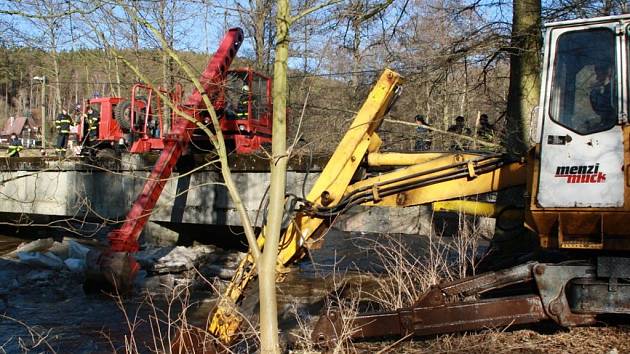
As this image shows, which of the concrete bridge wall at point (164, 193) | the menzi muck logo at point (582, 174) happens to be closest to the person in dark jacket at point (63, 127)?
the concrete bridge wall at point (164, 193)

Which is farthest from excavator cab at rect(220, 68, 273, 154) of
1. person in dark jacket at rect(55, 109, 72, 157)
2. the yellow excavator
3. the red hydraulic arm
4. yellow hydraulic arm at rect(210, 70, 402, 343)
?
the yellow excavator

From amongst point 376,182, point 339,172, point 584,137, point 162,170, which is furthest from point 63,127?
point 584,137

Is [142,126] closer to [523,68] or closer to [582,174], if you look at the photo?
[523,68]

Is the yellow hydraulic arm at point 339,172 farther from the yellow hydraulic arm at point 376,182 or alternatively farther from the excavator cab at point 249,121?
the excavator cab at point 249,121

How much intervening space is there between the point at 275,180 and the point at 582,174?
2525mm

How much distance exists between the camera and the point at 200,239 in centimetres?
1510

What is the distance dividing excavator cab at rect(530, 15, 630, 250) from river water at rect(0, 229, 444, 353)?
2.67 meters

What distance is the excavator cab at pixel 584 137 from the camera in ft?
16.7

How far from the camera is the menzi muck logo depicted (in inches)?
201

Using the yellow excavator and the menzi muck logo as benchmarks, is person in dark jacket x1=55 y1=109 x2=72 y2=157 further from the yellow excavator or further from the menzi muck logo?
the menzi muck logo

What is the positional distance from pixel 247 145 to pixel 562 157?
33.4 ft

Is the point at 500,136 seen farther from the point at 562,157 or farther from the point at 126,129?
the point at 126,129

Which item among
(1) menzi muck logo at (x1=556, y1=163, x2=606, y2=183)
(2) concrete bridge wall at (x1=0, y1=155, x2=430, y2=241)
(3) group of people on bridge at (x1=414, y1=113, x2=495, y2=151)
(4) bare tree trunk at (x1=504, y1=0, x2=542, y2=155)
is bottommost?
(2) concrete bridge wall at (x1=0, y1=155, x2=430, y2=241)

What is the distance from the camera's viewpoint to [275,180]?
Result: 14.8 ft
